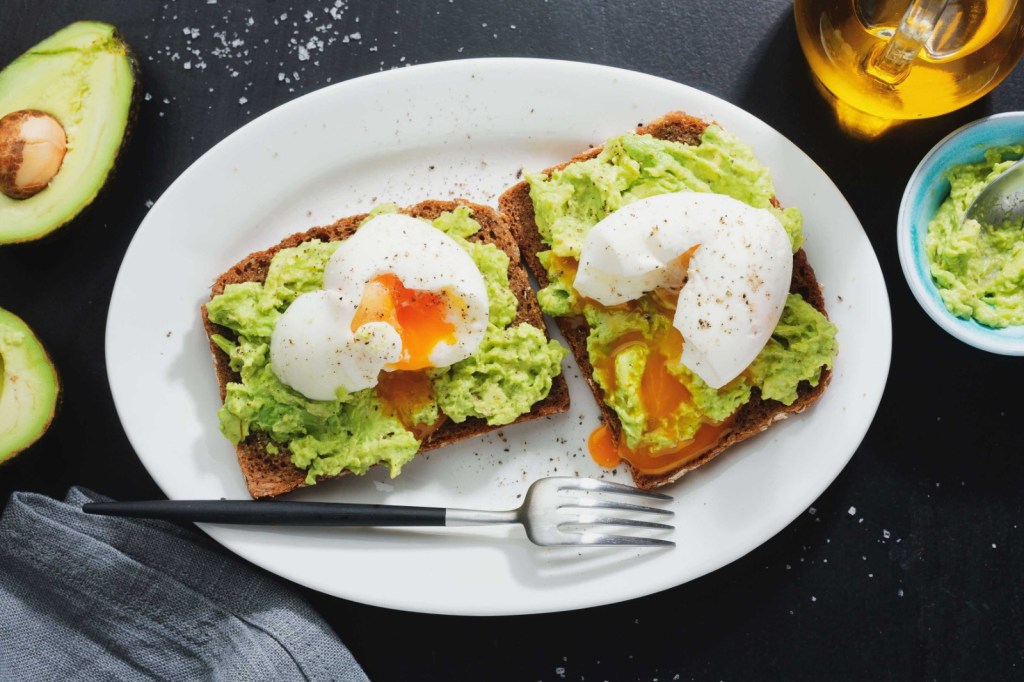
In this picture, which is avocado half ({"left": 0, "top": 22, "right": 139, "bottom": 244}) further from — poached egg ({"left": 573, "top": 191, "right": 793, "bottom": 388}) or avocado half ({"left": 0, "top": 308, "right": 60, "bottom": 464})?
poached egg ({"left": 573, "top": 191, "right": 793, "bottom": 388})

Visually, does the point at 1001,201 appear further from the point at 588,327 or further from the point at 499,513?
the point at 499,513

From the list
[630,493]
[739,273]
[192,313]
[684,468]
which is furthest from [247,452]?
[739,273]

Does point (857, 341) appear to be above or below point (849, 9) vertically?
below

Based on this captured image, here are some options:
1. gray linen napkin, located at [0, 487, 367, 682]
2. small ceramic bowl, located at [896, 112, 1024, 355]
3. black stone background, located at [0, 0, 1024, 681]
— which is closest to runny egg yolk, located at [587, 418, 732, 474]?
black stone background, located at [0, 0, 1024, 681]

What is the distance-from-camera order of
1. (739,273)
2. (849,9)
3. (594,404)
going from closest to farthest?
1. (739,273)
2. (849,9)
3. (594,404)

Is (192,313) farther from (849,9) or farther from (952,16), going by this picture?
(952,16)

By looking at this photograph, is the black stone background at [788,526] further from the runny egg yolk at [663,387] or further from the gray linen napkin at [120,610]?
the runny egg yolk at [663,387]
